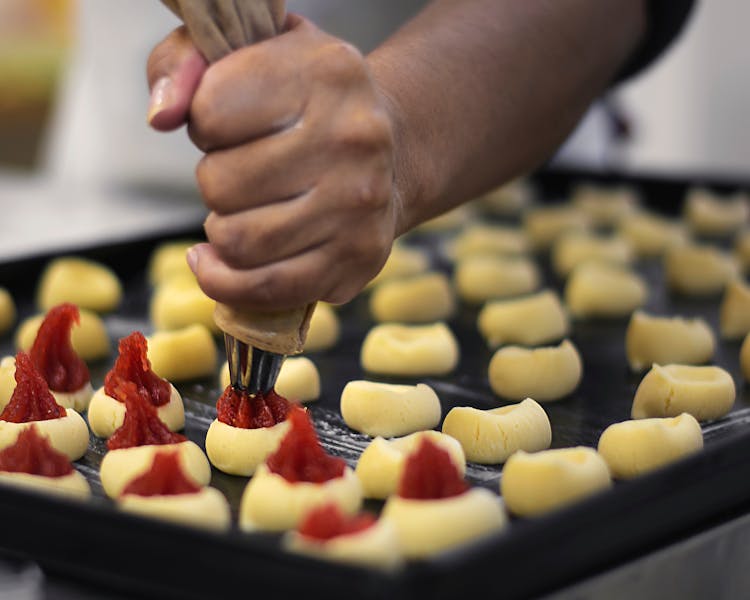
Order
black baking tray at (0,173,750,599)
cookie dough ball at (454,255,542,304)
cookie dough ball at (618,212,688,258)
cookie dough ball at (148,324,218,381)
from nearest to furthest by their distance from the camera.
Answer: black baking tray at (0,173,750,599) → cookie dough ball at (148,324,218,381) → cookie dough ball at (454,255,542,304) → cookie dough ball at (618,212,688,258)

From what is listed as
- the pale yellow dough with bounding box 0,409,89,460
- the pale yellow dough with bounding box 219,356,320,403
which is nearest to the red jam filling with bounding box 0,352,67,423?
the pale yellow dough with bounding box 0,409,89,460

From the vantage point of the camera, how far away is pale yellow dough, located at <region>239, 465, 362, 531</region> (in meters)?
1.11

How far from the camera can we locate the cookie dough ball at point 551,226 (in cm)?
246

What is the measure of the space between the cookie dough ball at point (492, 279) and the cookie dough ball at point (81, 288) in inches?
22.4

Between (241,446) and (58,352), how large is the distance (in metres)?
0.35

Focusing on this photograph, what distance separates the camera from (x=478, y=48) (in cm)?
158

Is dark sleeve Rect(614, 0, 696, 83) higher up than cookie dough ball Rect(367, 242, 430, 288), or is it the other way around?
dark sleeve Rect(614, 0, 696, 83)

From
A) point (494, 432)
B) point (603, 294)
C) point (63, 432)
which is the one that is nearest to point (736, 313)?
point (603, 294)

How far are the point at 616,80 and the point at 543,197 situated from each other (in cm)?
77

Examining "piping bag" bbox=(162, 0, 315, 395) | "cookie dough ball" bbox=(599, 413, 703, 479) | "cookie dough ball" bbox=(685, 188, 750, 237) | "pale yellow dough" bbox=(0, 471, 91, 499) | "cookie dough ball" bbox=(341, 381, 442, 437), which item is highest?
"piping bag" bbox=(162, 0, 315, 395)

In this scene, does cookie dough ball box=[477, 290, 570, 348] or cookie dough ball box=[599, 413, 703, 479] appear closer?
cookie dough ball box=[599, 413, 703, 479]

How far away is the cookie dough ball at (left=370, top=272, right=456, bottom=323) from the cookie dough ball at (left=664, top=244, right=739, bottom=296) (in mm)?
392

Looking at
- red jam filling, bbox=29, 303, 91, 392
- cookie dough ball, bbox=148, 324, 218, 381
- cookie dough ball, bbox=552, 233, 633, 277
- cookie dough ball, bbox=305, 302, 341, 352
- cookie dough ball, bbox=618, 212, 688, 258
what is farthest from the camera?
cookie dough ball, bbox=618, 212, 688, 258

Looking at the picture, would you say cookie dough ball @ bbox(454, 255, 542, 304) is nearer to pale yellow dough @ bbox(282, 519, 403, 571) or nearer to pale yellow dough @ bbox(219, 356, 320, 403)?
pale yellow dough @ bbox(219, 356, 320, 403)
